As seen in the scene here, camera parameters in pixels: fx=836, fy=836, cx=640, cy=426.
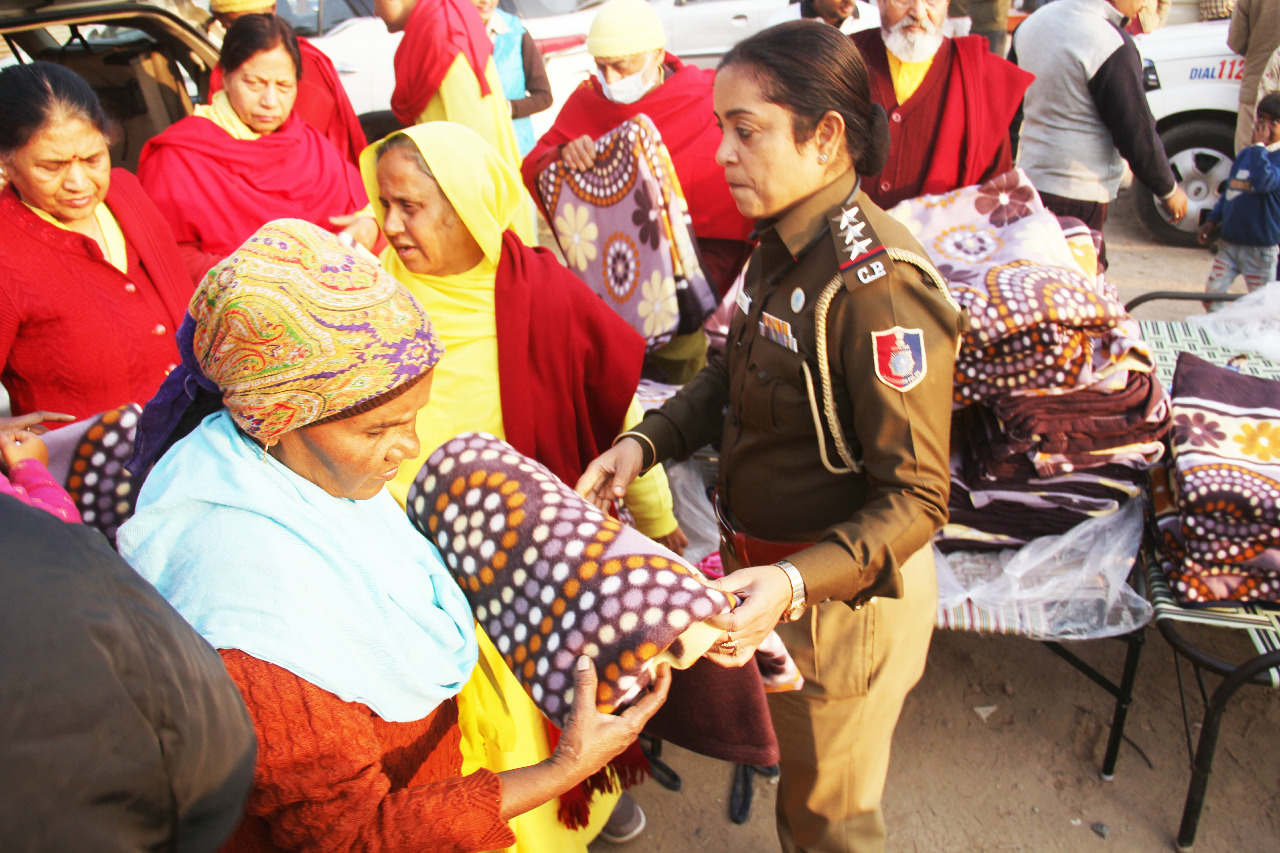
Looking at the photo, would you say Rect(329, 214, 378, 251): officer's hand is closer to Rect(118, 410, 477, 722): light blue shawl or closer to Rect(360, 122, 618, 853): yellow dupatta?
Rect(360, 122, 618, 853): yellow dupatta

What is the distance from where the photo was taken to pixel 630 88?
3689mm

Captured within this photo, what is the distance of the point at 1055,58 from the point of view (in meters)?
3.63

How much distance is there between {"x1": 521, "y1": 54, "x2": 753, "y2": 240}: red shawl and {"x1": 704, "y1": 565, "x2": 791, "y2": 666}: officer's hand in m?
2.20

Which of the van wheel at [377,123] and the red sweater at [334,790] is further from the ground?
the van wheel at [377,123]

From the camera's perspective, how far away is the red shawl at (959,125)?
115 inches

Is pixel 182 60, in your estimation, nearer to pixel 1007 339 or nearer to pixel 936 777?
pixel 1007 339

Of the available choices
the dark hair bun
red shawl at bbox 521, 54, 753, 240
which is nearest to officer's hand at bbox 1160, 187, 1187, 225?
red shawl at bbox 521, 54, 753, 240

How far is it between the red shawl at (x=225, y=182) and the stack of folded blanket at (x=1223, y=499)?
330 cm

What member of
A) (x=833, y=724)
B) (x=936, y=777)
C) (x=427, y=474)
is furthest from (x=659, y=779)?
(x=427, y=474)

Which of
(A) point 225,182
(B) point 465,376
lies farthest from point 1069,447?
(A) point 225,182

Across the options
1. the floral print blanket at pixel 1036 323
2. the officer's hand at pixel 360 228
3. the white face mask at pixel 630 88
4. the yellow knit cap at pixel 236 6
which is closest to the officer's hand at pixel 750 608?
the floral print blanket at pixel 1036 323

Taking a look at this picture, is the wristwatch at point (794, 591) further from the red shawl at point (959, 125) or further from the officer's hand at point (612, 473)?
the red shawl at point (959, 125)

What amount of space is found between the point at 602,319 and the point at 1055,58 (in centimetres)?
271

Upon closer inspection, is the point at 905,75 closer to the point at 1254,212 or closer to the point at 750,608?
the point at 750,608
